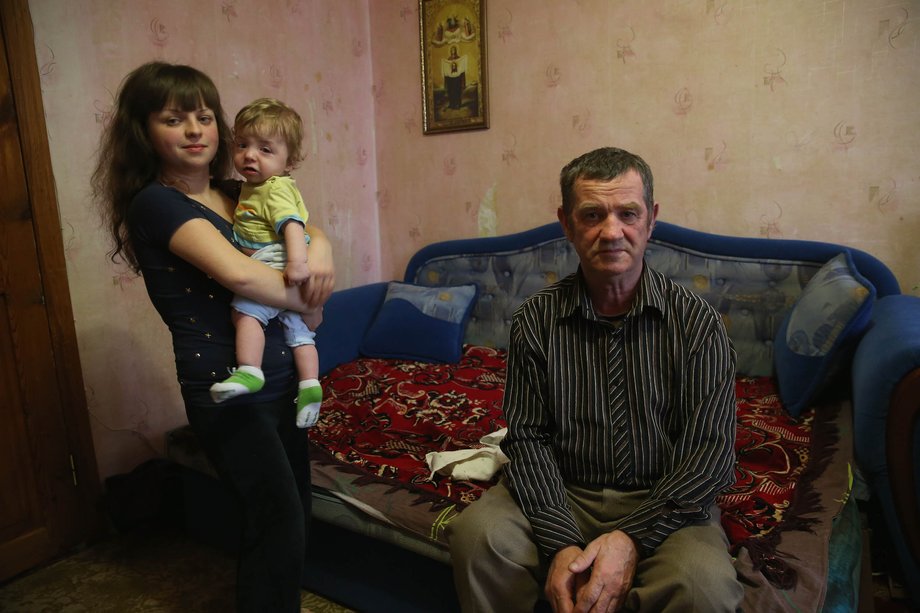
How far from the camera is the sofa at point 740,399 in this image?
129cm

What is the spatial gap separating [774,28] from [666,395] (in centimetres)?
179

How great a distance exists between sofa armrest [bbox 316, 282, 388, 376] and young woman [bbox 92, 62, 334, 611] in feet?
4.60

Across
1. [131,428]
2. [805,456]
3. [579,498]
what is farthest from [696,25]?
[131,428]

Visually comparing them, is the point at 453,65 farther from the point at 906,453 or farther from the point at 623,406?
the point at 906,453

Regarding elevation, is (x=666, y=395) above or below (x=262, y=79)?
below

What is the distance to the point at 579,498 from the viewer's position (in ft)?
4.05

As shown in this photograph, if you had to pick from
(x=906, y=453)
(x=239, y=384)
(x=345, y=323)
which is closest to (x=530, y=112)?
(x=345, y=323)

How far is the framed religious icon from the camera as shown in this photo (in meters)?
2.84

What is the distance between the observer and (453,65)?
2938mm

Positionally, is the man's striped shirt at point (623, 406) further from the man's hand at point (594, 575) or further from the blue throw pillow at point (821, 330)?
the blue throw pillow at point (821, 330)

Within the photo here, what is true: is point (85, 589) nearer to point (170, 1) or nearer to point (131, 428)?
point (131, 428)

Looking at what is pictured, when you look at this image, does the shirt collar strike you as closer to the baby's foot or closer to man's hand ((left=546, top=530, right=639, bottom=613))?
man's hand ((left=546, top=530, right=639, bottom=613))

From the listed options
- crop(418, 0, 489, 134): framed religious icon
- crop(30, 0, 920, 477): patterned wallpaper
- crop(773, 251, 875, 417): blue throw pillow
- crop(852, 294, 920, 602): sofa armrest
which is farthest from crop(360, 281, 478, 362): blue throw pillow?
crop(852, 294, 920, 602): sofa armrest

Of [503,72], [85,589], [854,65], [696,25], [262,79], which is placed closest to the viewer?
[85,589]
